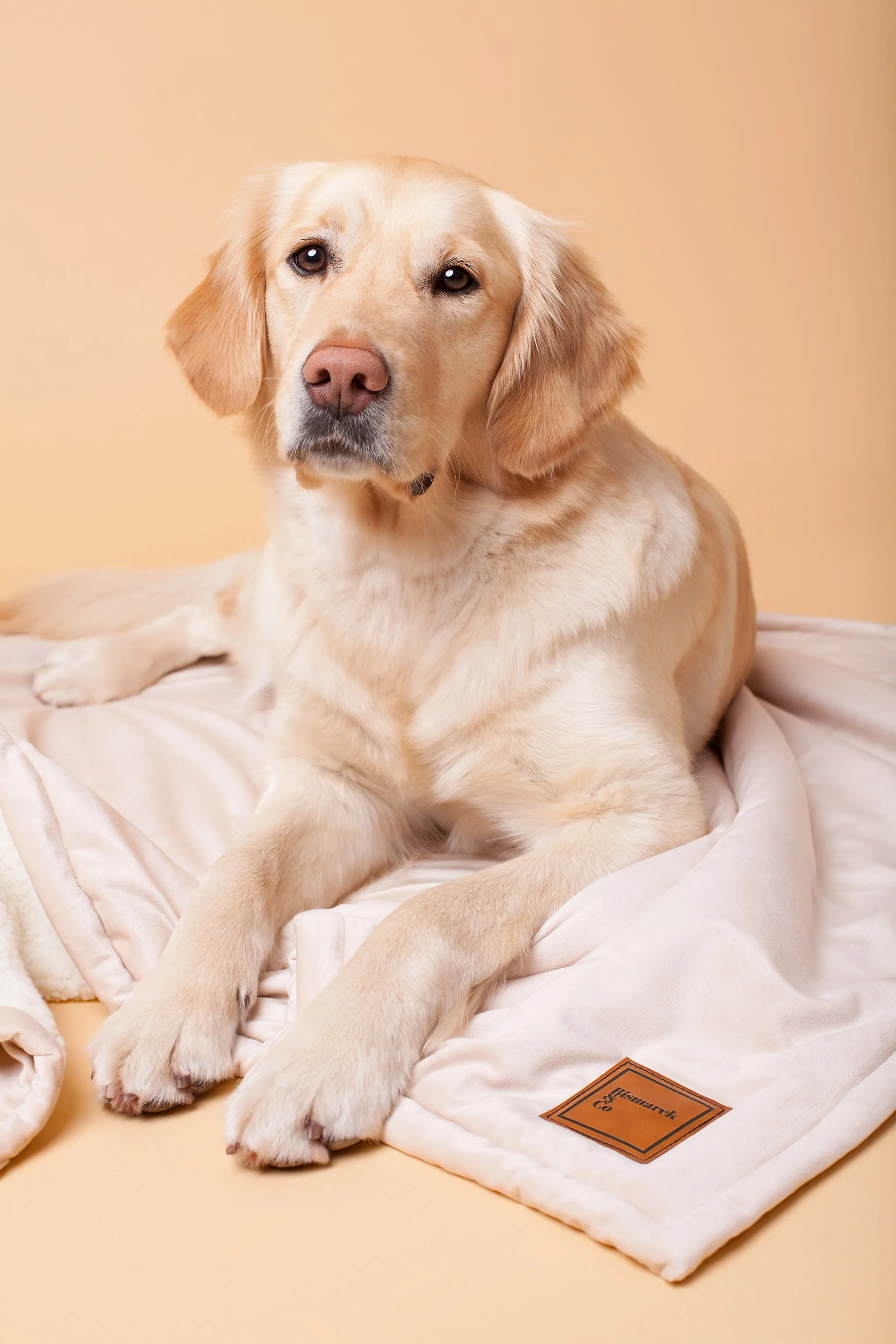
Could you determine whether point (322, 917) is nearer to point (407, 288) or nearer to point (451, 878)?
point (451, 878)

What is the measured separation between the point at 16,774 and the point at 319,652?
60 cm

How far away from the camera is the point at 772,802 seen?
7.84ft

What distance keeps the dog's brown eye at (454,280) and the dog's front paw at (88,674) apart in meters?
1.58

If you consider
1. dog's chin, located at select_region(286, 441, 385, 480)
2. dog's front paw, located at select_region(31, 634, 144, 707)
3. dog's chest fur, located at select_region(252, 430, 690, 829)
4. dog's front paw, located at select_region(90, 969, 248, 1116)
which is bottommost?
dog's front paw, located at select_region(31, 634, 144, 707)

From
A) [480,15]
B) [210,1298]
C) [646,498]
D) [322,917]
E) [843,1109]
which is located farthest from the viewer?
[480,15]

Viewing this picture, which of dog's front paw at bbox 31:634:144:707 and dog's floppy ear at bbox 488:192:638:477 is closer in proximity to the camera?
dog's floppy ear at bbox 488:192:638:477

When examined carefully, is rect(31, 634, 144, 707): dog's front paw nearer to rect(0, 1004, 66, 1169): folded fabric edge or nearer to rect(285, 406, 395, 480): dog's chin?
rect(285, 406, 395, 480): dog's chin

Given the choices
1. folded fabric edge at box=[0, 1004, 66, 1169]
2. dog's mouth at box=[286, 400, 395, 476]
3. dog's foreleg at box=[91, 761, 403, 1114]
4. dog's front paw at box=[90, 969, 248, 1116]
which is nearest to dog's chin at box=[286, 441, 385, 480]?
dog's mouth at box=[286, 400, 395, 476]

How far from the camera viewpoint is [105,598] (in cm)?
373

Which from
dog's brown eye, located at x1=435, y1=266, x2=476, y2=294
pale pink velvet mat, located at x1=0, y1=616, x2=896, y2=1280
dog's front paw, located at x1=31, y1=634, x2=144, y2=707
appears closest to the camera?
pale pink velvet mat, located at x1=0, y1=616, x2=896, y2=1280

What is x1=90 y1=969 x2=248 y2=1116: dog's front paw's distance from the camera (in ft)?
5.90

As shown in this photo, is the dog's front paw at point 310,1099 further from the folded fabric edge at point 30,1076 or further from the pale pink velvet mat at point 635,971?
the folded fabric edge at point 30,1076

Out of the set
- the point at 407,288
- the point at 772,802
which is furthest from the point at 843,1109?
the point at 407,288

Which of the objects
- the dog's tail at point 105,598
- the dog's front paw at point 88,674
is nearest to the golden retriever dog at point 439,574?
the dog's front paw at point 88,674
